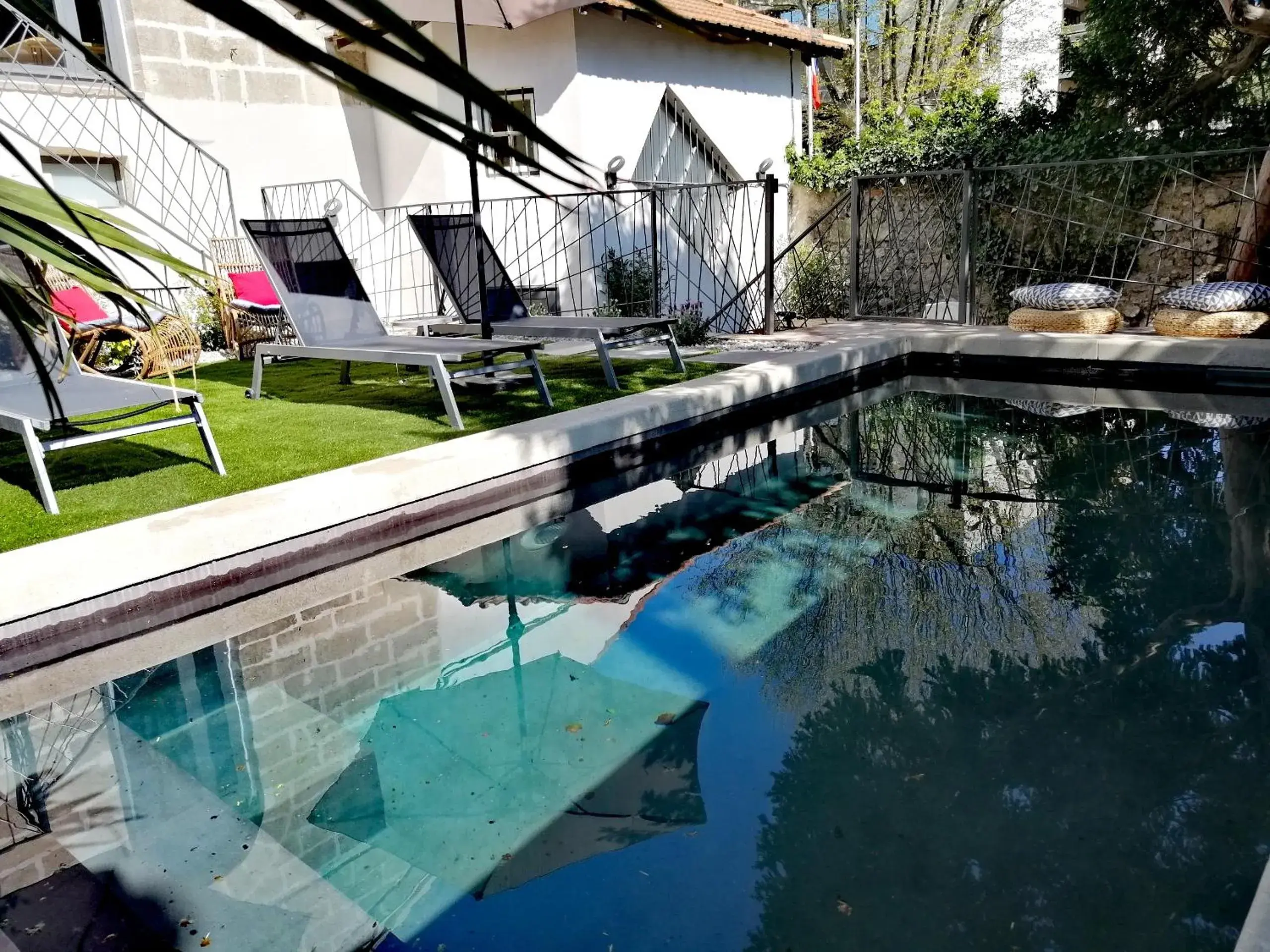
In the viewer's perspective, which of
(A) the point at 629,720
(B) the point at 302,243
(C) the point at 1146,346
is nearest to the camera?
(A) the point at 629,720

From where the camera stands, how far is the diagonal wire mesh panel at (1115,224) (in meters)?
9.30

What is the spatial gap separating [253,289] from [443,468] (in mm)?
4759

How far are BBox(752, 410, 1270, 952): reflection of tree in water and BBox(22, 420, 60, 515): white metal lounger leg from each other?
2867mm

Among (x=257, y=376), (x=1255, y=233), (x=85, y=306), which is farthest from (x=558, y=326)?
(x=1255, y=233)

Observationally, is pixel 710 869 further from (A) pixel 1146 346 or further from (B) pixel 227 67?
(B) pixel 227 67

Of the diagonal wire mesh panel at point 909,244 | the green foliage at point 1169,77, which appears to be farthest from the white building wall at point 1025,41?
the green foliage at point 1169,77

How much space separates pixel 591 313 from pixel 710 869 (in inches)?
355

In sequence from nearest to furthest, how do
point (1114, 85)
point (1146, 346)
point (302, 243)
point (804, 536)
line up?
1. point (804, 536)
2. point (302, 243)
3. point (1146, 346)
4. point (1114, 85)

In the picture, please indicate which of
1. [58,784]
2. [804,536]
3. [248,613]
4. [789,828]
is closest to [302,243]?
[248,613]

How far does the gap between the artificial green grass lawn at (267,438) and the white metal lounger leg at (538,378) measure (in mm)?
72

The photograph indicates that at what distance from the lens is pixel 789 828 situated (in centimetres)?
254

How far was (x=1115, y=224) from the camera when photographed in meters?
9.81

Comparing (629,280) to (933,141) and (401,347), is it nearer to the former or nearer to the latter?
(933,141)

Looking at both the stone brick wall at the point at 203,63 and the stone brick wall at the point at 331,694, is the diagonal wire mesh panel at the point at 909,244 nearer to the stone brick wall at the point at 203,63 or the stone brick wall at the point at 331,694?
the stone brick wall at the point at 203,63
